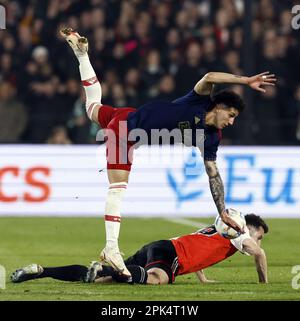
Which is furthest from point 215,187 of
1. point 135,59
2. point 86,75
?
point 135,59

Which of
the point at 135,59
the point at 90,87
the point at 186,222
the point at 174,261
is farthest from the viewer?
the point at 135,59

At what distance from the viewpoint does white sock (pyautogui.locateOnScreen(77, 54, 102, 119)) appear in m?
11.4

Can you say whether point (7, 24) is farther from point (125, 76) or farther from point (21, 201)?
point (21, 201)

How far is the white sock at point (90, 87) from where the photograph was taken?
449 inches

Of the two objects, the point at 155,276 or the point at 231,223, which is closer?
the point at 231,223

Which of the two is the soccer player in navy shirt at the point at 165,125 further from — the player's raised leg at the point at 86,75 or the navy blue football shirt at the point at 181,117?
the player's raised leg at the point at 86,75

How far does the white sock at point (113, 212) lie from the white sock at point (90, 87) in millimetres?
1041

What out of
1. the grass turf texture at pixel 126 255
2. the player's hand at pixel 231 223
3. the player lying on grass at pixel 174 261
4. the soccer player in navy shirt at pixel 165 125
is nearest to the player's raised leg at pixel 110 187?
the soccer player in navy shirt at pixel 165 125

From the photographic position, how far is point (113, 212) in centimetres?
1055

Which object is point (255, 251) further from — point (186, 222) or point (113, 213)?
point (186, 222)

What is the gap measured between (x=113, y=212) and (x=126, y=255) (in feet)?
7.91

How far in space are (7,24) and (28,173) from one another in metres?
3.42

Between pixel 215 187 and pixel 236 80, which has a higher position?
pixel 236 80
